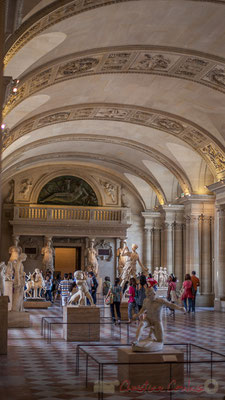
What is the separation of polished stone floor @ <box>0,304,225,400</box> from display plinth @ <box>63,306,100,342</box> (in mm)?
241

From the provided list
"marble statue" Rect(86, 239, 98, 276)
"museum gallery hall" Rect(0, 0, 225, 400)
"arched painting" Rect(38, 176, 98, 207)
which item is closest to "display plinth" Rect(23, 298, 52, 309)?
"museum gallery hall" Rect(0, 0, 225, 400)

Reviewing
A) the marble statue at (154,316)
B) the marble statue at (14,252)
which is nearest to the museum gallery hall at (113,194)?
the marble statue at (154,316)

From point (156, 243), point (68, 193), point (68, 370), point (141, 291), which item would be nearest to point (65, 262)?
point (68, 193)

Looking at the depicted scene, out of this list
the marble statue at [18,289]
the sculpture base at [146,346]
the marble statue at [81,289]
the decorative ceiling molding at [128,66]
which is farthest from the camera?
the marble statue at [18,289]

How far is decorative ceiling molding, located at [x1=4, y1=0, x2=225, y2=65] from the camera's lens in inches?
428

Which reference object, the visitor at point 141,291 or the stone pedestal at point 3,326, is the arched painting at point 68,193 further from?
the stone pedestal at point 3,326

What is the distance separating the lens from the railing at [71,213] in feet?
108

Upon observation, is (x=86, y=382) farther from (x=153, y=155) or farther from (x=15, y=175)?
(x=15, y=175)

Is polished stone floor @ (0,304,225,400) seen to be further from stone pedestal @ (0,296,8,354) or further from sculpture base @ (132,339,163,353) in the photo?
sculpture base @ (132,339,163,353)

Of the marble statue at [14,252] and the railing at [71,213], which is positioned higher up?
the railing at [71,213]

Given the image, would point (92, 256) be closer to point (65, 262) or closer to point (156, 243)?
point (156, 243)

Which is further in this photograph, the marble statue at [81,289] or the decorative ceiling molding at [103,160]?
the decorative ceiling molding at [103,160]

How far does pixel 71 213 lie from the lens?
3356 cm

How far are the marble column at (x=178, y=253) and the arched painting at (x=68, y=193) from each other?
18.4 feet
